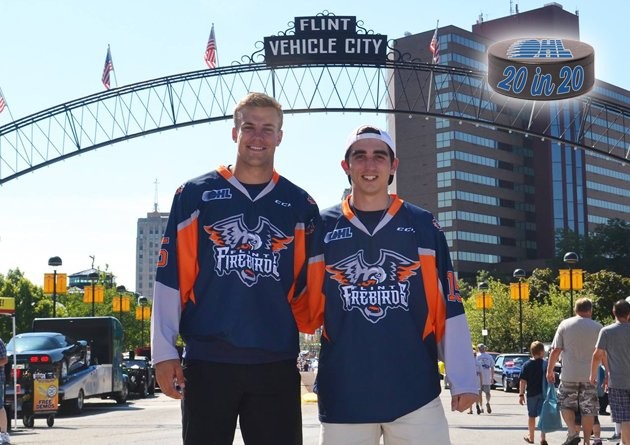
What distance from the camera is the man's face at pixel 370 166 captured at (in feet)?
16.8

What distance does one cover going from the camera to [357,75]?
98.3 ft

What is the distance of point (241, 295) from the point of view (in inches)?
190

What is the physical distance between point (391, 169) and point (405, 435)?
1.44m

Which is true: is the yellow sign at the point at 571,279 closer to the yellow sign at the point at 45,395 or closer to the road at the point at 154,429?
the road at the point at 154,429

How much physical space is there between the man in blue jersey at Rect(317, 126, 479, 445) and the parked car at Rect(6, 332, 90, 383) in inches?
583

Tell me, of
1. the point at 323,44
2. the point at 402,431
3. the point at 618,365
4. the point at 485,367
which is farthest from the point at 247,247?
the point at 323,44

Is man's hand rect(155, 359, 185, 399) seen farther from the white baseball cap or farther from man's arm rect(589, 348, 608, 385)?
man's arm rect(589, 348, 608, 385)

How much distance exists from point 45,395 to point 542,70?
17.5 meters

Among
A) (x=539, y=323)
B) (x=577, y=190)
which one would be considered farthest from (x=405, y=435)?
(x=577, y=190)

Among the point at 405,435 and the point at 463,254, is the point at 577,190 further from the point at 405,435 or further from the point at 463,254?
the point at 405,435

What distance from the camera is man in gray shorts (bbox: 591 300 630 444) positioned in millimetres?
10820

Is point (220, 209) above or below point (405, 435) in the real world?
above

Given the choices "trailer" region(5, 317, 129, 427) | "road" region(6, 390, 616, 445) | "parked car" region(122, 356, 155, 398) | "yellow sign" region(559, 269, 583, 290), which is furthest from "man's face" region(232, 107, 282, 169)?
"yellow sign" region(559, 269, 583, 290)

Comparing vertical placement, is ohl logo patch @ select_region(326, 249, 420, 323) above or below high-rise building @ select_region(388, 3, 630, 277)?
below
